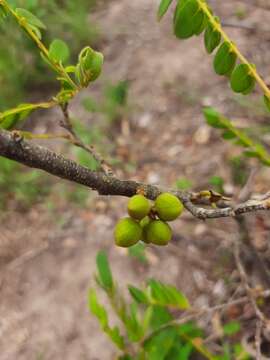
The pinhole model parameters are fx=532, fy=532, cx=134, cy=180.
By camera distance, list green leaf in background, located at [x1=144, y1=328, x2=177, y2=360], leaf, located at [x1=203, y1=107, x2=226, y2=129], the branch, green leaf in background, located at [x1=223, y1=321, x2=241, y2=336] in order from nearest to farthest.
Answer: the branch, leaf, located at [x1=203, y1=107, x2=226, y2=129], green leaf in background, located at [x1=144, y1=328, x2=177, y2=360], green leaf in background, located at [x1=223, y1=321, x2=241, y2=336]

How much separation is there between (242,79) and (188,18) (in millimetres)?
137

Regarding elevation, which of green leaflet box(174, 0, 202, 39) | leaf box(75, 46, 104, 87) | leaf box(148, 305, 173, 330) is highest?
green leaflet box(174, 0, 202, 39)

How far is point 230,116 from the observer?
3037 mm

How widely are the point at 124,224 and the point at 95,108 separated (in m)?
2.62

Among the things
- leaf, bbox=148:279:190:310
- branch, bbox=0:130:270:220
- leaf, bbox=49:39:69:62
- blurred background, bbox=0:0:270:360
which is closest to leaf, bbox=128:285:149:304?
leaf, bbox=148:279:190:310

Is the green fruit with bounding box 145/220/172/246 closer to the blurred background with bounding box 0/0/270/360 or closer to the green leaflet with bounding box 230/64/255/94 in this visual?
the green leaflet with bounding box 230/64/255/94

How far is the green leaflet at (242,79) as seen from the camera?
896mm

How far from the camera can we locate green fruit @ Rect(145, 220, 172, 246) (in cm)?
78

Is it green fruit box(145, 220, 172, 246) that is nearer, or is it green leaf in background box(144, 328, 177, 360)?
green fruit box(145, 220, 172, 246)

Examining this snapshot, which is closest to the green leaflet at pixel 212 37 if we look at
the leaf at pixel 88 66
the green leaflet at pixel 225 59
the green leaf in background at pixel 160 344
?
the green leaflet at pixel 225 59

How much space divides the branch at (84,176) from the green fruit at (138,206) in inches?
1.6

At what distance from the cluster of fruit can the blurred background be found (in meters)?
1.09

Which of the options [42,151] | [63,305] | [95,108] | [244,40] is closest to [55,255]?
[63,305]

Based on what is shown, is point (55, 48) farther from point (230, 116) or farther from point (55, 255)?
point (230, 116)
